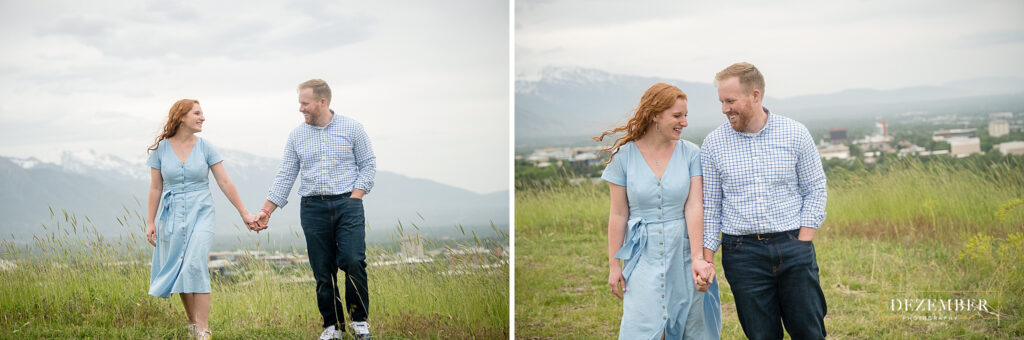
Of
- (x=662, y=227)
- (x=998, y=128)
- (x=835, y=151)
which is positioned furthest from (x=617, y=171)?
(x=998, y=128)

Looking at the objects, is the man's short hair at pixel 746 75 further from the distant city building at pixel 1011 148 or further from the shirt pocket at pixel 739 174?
the distant city building at pixel 1011 148

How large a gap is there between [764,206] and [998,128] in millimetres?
3095

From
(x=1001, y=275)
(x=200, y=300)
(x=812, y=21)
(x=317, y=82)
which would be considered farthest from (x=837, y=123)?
(x=200, y=300)

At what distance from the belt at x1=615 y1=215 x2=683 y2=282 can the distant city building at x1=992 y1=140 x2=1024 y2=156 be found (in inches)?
127

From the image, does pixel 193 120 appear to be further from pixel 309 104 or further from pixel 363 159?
pixel 363 159

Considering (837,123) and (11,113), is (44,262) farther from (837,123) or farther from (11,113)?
(837,123)

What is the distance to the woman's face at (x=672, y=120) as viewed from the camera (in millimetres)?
3016

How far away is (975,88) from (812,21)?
1.03 meters

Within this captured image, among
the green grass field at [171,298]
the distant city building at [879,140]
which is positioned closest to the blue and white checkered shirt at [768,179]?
the green grass field at [171,298]

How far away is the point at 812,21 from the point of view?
555 centimetres

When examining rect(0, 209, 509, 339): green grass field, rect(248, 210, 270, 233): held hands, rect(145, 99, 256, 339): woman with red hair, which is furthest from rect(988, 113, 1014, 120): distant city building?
rect(145, 99, 256, 339): woman with red hair

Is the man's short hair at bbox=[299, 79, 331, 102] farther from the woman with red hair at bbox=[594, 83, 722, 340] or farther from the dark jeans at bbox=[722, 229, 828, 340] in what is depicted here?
the dark jeans at bbox=[722, 229, 828, 340]

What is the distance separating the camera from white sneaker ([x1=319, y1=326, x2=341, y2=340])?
168 inches

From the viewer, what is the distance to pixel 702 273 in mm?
2996
